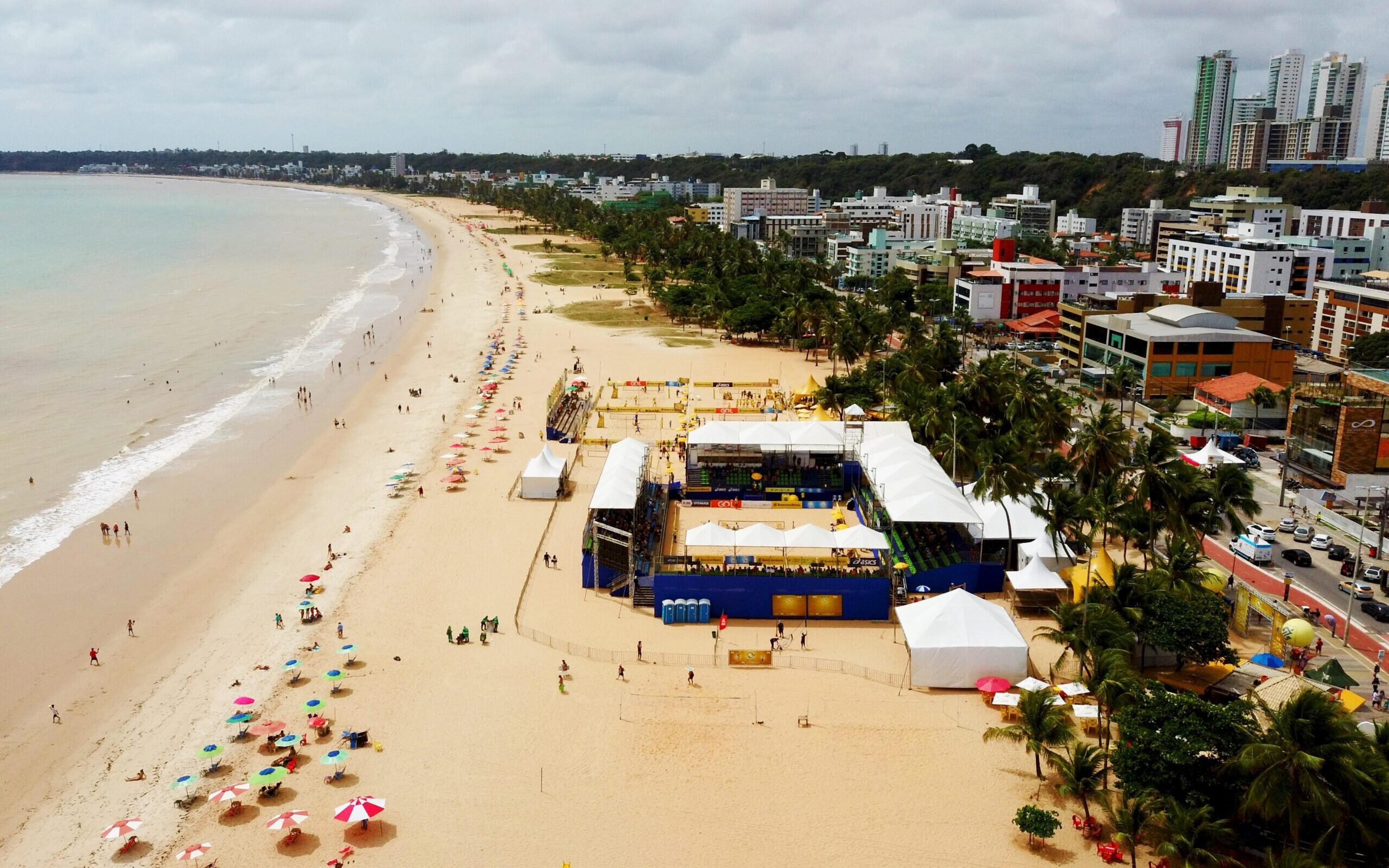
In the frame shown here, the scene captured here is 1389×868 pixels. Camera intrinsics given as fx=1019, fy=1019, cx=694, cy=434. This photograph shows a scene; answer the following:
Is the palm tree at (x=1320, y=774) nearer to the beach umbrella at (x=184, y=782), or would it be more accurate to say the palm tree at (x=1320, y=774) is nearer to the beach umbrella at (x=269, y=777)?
the beach umbrella at (x=269, y=777)

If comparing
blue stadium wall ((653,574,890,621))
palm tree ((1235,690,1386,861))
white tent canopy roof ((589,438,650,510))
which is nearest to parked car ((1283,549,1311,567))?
blue stadium wall ((653,574,890,621))

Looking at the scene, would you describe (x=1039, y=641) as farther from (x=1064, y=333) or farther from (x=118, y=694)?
(x=1064, y=333)

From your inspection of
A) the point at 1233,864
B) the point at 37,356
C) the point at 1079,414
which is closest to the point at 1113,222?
the point at 1079,414

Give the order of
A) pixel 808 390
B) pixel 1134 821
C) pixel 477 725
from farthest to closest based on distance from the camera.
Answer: pixel 808 390, pixel 477 725, pixel 1134 821

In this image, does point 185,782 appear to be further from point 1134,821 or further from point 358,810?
point 1134,821

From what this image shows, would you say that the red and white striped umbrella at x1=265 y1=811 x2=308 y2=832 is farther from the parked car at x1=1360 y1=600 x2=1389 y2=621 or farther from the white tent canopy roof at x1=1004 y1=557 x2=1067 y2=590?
the parked car at x1=1360 y1=600 x2=1389 y2=621

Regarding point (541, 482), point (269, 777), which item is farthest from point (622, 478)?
point (269, 777)
